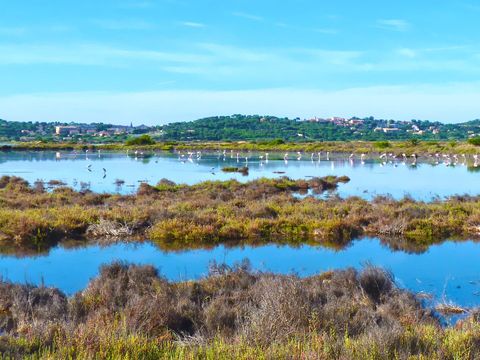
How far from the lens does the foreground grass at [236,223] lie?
17953mm

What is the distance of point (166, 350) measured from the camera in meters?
6.17

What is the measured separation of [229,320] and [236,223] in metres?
10.7

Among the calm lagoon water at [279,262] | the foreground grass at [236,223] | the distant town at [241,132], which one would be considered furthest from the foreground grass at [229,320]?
the distant town at [241,132]

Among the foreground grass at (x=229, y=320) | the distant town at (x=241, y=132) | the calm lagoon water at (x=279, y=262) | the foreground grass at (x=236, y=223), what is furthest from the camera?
the distant town at (x=241, y=132)

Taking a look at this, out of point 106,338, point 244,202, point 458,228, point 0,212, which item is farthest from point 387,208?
point 106,338

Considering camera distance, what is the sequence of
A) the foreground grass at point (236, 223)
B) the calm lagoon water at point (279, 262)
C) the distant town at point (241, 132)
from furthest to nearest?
the distant town at point (241, 132)
the foreground grass at point (236, 223)
the calm lagoon water at point (279, 262)

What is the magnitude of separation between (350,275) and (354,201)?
13917mm

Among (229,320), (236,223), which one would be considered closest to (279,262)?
(236,223)

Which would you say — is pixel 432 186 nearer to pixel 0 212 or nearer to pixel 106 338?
pixel 0 212

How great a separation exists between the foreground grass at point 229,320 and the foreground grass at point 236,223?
6391 millimetres

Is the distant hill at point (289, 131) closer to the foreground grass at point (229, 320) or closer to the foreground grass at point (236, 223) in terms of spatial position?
the foreground grass at point (236, 223)

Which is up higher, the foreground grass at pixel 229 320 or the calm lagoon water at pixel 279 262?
the foreground grass at pixel 229 320

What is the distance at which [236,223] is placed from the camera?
→ 748 inches

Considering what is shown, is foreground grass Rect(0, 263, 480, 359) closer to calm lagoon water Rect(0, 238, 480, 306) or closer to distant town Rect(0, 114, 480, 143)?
calm lagoon water Rect(0, 238, 480, 306)
